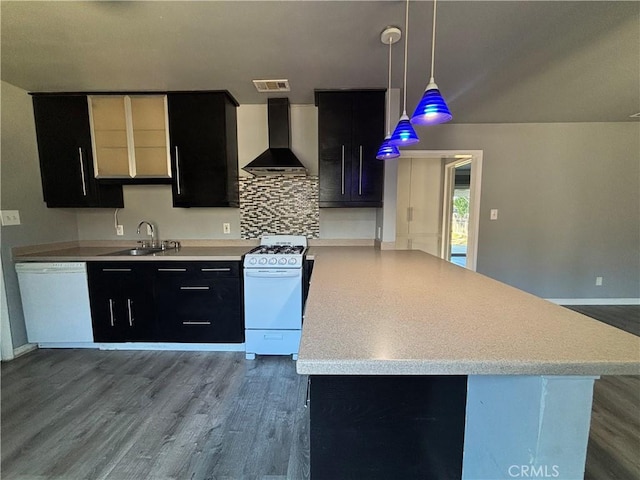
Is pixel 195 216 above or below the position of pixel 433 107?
below

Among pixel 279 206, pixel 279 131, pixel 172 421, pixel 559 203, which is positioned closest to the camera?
Result: pixel 172 421

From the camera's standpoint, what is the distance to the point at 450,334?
868 millimetres

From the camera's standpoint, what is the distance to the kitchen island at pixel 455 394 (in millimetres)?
724

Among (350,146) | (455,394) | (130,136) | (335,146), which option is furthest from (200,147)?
(455,394)

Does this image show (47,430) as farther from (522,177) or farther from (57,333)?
(522,177)

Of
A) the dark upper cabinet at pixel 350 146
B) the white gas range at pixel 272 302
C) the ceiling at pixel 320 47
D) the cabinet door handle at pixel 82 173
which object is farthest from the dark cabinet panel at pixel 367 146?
the cabinet door handle at pixel 82 173

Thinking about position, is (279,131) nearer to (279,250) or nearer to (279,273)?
(279,250)

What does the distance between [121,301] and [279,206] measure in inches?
68.0

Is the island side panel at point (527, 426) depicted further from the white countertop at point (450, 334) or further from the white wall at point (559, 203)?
the white wall at point (559, 203)

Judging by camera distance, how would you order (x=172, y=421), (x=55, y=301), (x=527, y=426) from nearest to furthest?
(x=527, y=426) < (x=172, y=421) < (x=55, y=301)

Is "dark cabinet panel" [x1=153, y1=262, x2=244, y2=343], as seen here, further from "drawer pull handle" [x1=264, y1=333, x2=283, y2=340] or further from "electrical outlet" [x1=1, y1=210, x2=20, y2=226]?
"electrical outlet" [x1=1, y1=210, x2=20, y2=226]

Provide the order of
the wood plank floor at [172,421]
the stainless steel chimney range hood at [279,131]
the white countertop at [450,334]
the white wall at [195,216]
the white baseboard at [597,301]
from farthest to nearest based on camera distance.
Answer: the white baseboard at [597,301] < the white wall at [195,216] < the stainless steel chimney range hood at [279,131] < the wood plank floor at [172,421] < the white countertop at [450,334]

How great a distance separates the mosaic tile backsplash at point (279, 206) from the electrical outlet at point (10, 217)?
193 cm

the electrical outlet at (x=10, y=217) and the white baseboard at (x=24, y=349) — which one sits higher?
the electrical outlet at (x=10, y=217)
